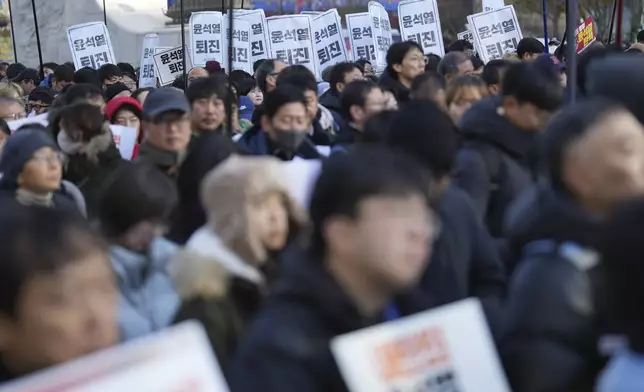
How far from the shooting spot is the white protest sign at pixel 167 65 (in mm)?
13820

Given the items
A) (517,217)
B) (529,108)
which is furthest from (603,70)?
(529,108)

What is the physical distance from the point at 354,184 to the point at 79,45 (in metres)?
13.9

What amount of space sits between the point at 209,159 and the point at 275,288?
2364 mm

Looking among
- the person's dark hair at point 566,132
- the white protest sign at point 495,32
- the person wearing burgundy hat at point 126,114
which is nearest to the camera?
the person's dark hair at point 566,132

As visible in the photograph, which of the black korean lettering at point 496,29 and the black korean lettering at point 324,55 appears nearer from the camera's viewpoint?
the black korean lettering at point 496,29

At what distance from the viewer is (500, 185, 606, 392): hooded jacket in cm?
236

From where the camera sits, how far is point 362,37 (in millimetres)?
14578

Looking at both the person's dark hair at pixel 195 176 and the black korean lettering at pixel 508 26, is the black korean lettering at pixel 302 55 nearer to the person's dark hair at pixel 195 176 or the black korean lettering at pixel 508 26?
the black korean lettering at pixel 508 26

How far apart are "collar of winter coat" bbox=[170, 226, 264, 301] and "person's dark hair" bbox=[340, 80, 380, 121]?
137 inches

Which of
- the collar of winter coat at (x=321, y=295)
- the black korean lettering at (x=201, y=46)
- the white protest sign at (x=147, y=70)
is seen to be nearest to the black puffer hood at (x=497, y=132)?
the collar of winter coat at (x=321, y=295)

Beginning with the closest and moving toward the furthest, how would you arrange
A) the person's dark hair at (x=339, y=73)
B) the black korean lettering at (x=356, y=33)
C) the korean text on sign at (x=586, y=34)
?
1. the person's dark hair at (x=339, y=73)
2. the korean text on sign at (x=586, y=34)
3. the black korean lettering at (x=356, y=33)

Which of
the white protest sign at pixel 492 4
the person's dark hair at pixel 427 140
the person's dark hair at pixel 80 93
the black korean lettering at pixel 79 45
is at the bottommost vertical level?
the black korean lettering at pixel 79 45

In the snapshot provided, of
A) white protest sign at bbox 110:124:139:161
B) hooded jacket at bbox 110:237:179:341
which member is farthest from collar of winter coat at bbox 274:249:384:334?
white protest sign at bbox 110:124:139:161

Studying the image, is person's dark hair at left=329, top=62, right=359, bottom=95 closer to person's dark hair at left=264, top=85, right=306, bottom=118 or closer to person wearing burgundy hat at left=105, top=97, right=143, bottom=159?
person wearing burgundy hat at left=105, top=97, right=143, bottom=159
